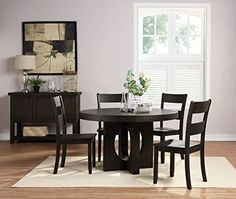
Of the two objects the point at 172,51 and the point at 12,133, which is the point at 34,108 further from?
the point at 172,51

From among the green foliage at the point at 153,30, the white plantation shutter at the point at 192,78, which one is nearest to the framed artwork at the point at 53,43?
the green foliage at the point at 153,30

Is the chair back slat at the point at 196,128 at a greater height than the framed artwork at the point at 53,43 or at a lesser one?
lesser

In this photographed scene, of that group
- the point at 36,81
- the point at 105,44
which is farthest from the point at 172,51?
the point at 36,81

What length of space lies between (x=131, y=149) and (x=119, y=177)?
35 cm

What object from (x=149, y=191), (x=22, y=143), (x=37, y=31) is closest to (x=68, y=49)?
(x=37, y=31)

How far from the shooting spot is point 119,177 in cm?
515

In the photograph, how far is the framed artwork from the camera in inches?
315

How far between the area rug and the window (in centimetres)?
237

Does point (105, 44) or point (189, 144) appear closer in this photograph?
point (189, 144)

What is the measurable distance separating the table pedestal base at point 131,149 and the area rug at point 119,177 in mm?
108

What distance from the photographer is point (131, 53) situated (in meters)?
8.02

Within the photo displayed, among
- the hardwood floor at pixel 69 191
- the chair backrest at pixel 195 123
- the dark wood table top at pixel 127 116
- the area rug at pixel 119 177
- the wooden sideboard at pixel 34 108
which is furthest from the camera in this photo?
the wooden sideboard at pixel 34 108

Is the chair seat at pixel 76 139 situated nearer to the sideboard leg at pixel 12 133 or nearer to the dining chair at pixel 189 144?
the dining chair at pixel 189 144

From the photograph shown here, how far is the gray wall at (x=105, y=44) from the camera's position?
795 centimetres
